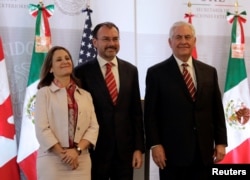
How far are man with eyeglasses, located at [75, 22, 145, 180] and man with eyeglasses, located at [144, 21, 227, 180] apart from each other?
0.10 metres

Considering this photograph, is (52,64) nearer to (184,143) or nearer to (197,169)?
(184,143)

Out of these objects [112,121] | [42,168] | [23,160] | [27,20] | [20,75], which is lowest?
[23,160]

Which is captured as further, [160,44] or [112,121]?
[160,44]

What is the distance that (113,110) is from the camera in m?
2.44

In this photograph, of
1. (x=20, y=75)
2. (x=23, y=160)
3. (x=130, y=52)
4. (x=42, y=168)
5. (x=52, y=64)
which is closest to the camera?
(x=42, y=168)

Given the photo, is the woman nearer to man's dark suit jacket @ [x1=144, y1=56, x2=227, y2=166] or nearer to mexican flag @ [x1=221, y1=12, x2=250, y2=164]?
man's dark suit jacket @ [x1=144, y1=56, x2=227, y2=166]

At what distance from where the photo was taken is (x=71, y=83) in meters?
2.38

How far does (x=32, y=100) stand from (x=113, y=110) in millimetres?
1359

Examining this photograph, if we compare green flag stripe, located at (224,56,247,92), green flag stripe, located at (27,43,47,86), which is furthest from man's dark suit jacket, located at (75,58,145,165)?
green flag stripe, located at (224,56,247,92)

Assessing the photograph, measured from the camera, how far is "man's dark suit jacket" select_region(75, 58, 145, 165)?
243 cm

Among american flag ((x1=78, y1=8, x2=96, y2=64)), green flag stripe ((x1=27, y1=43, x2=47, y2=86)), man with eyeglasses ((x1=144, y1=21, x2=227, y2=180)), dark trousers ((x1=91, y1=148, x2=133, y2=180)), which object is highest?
american flag ((x1=78, y1=8, x2=96, y2=64))

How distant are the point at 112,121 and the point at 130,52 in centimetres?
177

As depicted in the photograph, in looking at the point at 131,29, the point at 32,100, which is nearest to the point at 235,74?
the point at 131,29

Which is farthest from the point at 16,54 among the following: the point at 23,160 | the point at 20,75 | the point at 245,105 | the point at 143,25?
the point at 245,105
